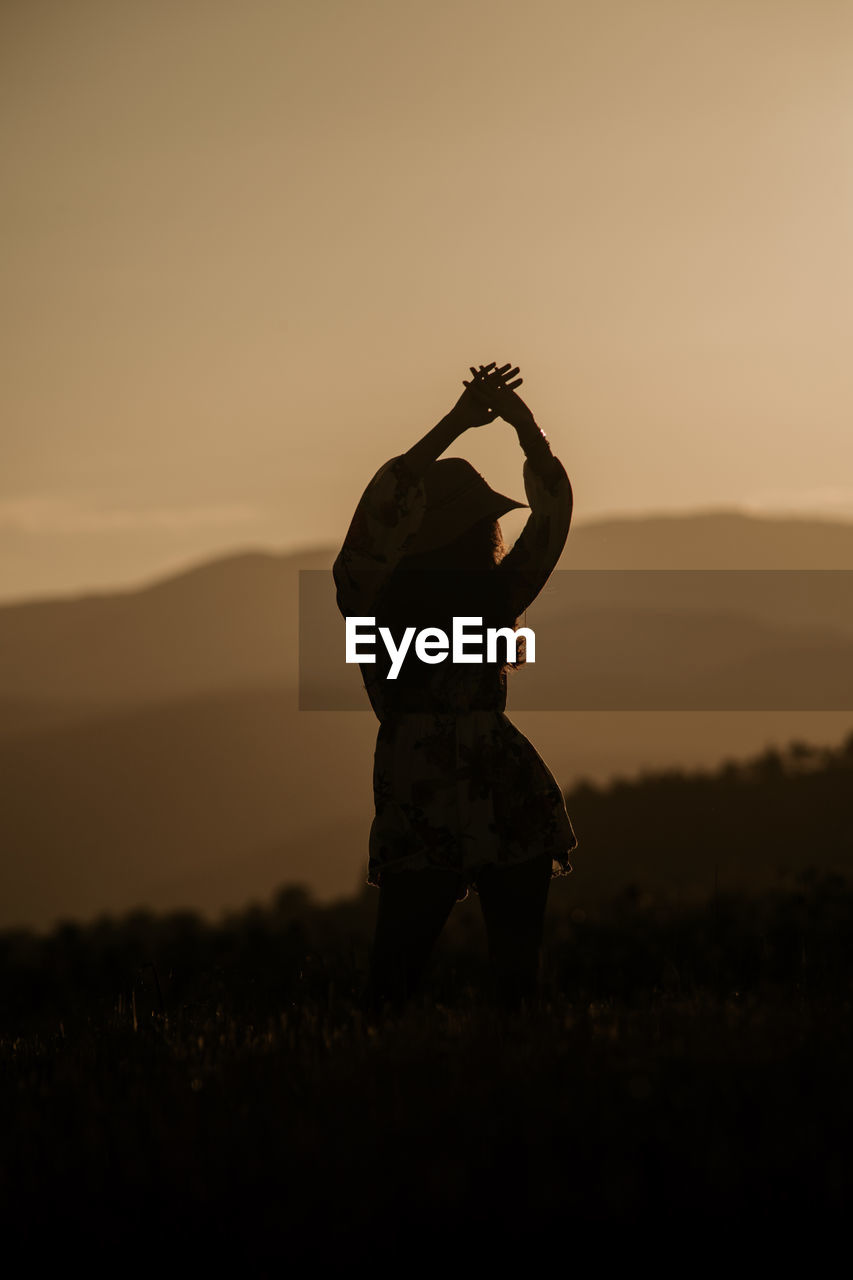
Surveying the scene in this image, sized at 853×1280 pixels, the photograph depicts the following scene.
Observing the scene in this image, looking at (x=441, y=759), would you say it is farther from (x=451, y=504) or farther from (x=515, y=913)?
(x=451, y=504)

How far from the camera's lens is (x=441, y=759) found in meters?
4.90

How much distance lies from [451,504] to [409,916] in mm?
1601

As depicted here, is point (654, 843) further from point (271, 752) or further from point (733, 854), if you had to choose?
point (271, 752)

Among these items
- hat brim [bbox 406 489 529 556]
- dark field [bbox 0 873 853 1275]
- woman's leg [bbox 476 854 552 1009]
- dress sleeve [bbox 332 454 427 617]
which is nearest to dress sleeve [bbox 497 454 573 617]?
hat brim [bbox 406 489 529 556]

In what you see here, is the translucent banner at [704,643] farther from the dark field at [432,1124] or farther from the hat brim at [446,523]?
the hat brim at [446,523]

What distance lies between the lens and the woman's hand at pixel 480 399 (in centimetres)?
484

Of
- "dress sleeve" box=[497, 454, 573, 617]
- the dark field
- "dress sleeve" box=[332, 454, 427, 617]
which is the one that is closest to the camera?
the dark field

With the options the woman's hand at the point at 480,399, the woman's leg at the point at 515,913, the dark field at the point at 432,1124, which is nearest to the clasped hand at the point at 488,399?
the woman's hand at the point at 480,399

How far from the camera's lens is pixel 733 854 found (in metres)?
18.0

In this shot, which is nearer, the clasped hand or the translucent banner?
the clasped hand

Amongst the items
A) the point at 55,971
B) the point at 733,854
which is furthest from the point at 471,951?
the point at 733,854

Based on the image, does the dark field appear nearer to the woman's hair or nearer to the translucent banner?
the woman's hair

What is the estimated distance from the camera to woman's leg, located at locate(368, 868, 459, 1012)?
4879 millimetres

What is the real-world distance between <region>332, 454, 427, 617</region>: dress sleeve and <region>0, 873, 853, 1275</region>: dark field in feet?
5.58
